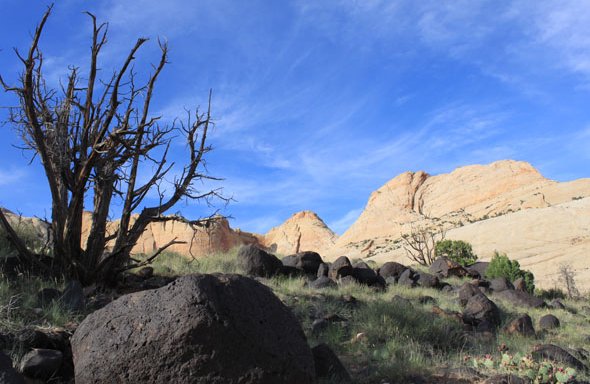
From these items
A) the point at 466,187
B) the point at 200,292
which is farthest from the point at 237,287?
the point at 466,187

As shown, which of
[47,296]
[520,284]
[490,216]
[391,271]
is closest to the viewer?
[47,296]

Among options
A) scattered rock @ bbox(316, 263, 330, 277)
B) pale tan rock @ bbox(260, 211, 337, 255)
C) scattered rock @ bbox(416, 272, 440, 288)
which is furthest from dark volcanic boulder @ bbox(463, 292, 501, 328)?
pale tan rock @ bbox(260, 211, 337, 255)

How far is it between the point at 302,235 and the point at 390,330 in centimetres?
5935

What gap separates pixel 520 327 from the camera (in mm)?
12195

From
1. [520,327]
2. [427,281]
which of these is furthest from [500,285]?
[520,327]

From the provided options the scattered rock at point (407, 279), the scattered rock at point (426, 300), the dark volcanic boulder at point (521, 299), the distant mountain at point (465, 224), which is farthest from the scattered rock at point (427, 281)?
the distant mountain at point (465, 224)

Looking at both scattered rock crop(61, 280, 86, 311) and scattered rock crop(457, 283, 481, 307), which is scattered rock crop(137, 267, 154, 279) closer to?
scattered rock crop(61, 280, 86, 311)

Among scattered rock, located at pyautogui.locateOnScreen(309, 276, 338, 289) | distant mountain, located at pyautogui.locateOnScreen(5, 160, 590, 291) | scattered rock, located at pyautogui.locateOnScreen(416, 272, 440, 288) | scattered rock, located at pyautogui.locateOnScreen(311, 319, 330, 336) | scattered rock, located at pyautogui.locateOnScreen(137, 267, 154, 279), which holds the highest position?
distant mountain, located at pyautogui.locateOnScreen(5, 160, 590, 291)

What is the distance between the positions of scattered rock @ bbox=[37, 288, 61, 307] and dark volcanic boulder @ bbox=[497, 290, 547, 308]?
43.2 ft

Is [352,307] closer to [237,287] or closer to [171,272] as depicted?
[171,272]

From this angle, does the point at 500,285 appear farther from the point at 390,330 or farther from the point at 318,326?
the point at 318,326

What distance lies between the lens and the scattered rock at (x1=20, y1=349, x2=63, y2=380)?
6195mm

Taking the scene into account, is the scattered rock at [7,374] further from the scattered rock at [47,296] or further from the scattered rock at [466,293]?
the scattered rock at [466,293]

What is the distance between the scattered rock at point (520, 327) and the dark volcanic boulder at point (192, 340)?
7538 millimetres
